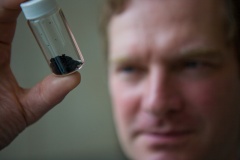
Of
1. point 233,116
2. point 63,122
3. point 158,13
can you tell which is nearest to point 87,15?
point 63,122

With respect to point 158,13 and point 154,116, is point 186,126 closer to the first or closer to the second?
point 154,116

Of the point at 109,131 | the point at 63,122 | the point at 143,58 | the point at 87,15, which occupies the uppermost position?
the point at 87,15

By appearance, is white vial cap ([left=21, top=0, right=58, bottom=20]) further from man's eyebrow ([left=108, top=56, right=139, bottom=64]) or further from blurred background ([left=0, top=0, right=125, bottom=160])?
blurred background ([left=0, top=0, right=125, bottom=160])

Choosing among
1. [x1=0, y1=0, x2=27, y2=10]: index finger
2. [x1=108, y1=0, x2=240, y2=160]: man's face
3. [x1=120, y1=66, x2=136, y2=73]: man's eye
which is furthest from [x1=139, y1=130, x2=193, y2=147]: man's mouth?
[x1=0, y1=0, x2=27, y2=10]: index finger

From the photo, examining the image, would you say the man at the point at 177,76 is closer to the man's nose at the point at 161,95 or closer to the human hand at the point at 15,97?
the man's nose at the point at 161,95

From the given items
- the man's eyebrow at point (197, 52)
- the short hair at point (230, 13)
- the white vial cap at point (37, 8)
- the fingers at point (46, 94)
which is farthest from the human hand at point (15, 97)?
the man's eyebrow at point (197, 52)
